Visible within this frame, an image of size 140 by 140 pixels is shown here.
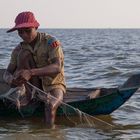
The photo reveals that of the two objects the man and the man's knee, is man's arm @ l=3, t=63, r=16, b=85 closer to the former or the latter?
the man

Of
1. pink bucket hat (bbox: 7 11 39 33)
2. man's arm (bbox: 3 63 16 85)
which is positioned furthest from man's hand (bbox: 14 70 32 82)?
pink bucket hat (bbox: 7 11 39 33)

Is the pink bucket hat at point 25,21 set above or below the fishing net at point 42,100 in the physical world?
above

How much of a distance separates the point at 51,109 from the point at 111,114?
2.32 metres

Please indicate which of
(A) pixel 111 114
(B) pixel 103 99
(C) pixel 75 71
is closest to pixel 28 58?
(B) pixel 103 99

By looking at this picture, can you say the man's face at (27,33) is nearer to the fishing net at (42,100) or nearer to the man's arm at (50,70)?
the man's arm at (50,70)

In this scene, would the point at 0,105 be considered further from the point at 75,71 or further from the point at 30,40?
the point at 75,71

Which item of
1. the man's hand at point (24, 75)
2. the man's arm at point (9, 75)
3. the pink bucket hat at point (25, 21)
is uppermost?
the pink bucket hat at point (25, 21)

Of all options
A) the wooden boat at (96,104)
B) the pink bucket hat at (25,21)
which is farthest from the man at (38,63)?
the wooden boat at (96,104)

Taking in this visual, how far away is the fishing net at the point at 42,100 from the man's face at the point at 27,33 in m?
0.75

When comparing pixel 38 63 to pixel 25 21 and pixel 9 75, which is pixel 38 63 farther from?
pixel 25 21

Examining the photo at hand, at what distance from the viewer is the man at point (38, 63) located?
300 inches

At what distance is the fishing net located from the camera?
26.5 feet

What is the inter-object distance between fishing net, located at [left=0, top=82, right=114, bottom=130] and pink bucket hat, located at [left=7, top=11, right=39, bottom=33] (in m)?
0.99

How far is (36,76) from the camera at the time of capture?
26.2 ft
